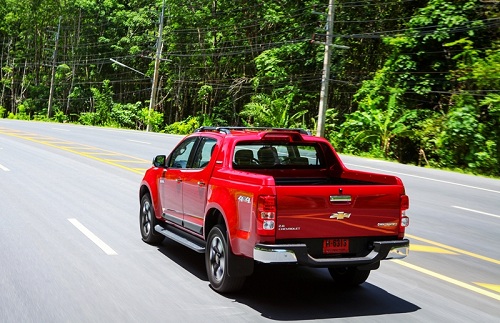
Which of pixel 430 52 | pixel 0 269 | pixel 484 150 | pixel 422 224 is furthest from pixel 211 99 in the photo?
pixel 0 269

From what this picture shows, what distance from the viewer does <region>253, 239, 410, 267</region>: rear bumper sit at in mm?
5789

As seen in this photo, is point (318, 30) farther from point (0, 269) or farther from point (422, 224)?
point (0, 269)

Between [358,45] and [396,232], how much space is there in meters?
39.5

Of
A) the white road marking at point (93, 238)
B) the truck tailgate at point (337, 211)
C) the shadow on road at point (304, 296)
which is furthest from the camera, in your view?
the white road marking at point (93, 238)

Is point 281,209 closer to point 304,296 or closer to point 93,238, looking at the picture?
A: point 304,296

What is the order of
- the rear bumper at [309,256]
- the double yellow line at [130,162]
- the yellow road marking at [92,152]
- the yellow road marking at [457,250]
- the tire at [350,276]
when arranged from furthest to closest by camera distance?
1. the yellow road marking at [92,152]
2. the yellow road marking at [457,250]
3. the double yellow line at [130,162]
4. the tire at [350,276]
5. the rear bumper at [309,256]

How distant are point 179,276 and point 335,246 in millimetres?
1940

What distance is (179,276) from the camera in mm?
7172

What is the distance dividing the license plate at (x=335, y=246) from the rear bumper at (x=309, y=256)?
0.30 feet

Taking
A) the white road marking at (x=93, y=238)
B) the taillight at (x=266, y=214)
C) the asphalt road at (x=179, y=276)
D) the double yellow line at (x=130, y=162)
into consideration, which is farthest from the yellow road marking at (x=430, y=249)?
the white road marking at (x=93, y=238)

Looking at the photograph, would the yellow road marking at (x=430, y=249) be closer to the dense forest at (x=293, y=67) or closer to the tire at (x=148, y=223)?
the tire at (x=148, y=223)

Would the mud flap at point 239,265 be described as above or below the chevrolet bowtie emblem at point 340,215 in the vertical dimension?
below

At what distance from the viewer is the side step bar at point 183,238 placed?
7.16 m

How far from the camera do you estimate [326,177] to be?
797 cm
